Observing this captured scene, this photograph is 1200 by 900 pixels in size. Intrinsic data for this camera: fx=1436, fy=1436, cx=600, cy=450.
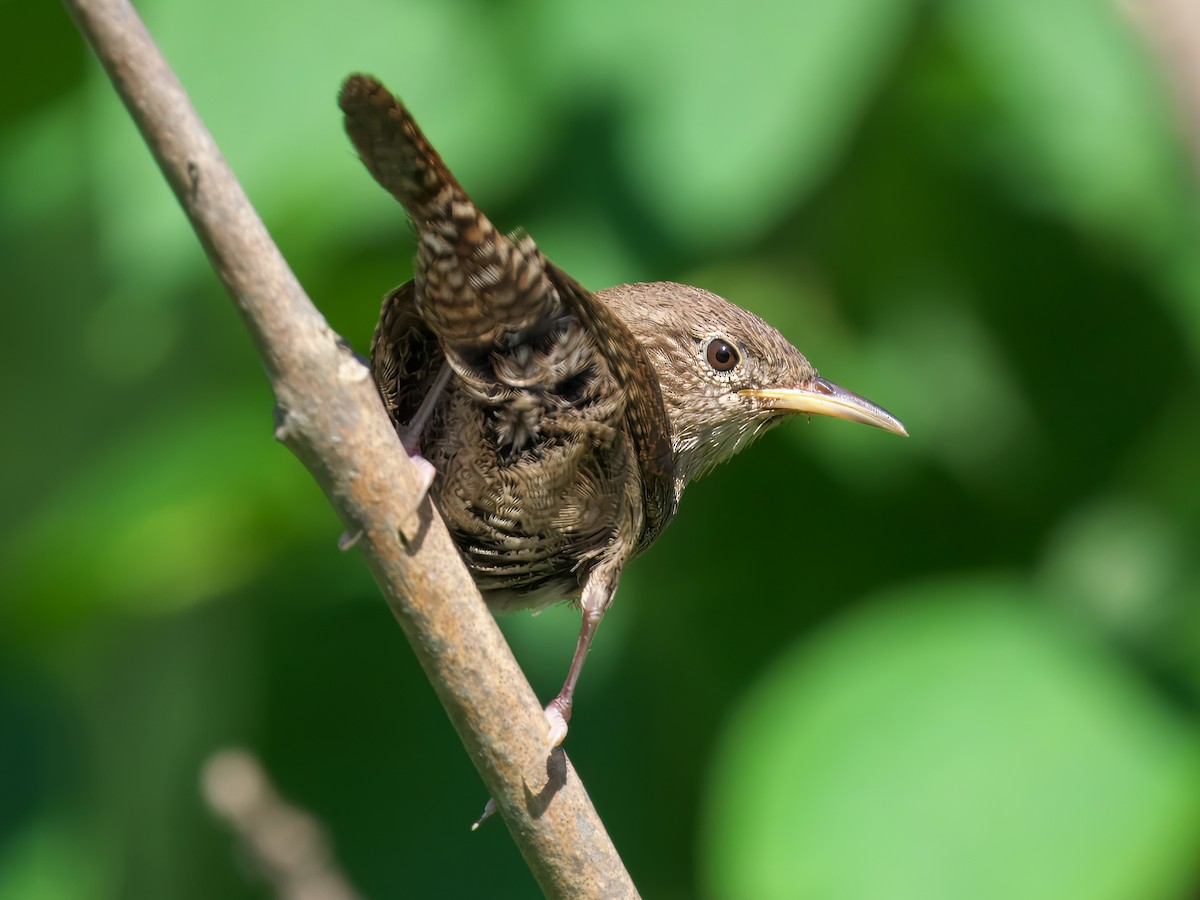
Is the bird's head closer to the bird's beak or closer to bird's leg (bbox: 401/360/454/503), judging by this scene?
the bird's beak

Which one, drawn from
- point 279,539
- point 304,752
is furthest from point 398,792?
point 279,539

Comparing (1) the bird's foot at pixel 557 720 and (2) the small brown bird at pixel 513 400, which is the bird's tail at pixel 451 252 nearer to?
(2) the small brown bird at pixel 513 400

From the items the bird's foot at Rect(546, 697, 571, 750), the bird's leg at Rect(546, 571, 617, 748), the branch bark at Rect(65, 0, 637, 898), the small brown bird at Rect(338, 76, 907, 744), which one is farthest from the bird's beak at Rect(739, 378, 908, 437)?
the branch bark at Rect(65, 0, 637, 898)

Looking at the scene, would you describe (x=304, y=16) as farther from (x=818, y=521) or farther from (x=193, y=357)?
(x=818, y=521)

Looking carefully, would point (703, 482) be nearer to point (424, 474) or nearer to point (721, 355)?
point (721, 355)

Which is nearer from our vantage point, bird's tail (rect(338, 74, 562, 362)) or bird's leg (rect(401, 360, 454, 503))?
bird's tail (rect(338, 74, 562, 362))

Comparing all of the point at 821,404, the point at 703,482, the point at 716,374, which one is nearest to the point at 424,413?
the point at 716,374
